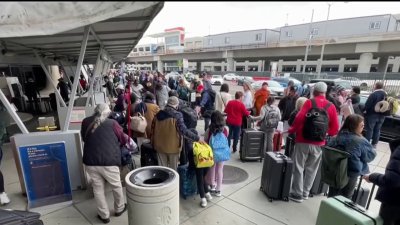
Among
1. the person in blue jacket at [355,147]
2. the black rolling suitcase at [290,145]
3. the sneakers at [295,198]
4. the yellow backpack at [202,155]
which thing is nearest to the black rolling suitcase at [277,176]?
the sneakers at [295,198]

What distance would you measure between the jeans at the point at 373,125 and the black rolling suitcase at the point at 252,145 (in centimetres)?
328

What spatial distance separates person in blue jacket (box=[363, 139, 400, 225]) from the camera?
2.10 meters

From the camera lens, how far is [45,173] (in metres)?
3.48

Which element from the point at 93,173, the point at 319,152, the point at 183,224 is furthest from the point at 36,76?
the point at 319,152

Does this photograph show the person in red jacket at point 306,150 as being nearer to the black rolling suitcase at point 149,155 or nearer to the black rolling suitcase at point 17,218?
the black rolling suitcase at point 149,155

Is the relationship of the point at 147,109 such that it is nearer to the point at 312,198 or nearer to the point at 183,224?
the point at 183,224

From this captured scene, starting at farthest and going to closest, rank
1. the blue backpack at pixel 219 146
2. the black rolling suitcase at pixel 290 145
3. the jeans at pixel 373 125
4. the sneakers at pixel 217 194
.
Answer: the jeans at pixel 373 125
the black rolling suitcase at pixel 290 145
the sneakers at pixel 217 194
the blue backpack at pixel 219 146

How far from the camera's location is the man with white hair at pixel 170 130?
357 centimetres

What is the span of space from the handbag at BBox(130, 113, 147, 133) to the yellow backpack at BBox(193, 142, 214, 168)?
162cm

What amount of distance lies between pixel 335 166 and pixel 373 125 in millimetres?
4578

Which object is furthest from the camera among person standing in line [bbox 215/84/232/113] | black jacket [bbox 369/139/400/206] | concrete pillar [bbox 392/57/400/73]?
concrete pillar [bbox 392/57/400/73]

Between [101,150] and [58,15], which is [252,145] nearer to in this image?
[101,150]

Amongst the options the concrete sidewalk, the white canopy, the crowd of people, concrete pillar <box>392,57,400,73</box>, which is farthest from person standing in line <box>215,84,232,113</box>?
concrete pillar <box>392,57,400,73</box>

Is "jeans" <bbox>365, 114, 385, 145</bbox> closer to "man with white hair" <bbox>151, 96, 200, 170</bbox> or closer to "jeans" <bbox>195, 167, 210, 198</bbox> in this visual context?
"jeans" <bbox>195, 167, 210, 198</bbox>
